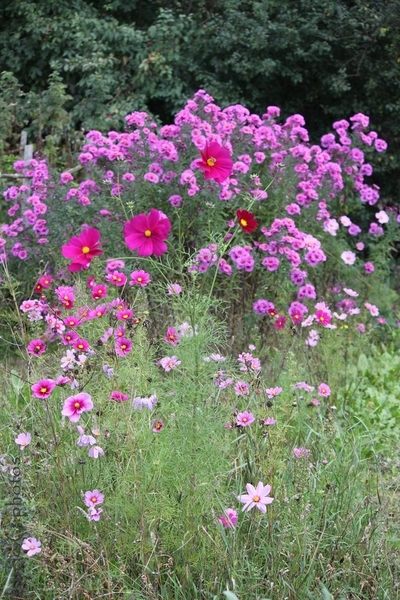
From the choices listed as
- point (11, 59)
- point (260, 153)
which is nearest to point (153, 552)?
point (260, 153)

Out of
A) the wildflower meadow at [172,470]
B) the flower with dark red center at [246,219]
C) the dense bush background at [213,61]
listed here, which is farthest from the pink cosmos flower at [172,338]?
the dense bush background at [213,61]

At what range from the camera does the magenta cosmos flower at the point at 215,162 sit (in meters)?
2.41

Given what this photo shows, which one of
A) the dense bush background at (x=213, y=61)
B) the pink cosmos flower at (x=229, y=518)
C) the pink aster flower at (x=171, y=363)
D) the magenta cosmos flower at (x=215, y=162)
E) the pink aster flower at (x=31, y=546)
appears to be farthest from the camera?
the dense bush background at (x=213, y=61)

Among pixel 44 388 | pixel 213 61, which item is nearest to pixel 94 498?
pixel 44 388

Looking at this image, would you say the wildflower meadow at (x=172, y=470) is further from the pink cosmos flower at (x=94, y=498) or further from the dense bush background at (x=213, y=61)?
the dense bush background at (x=213, y=61)

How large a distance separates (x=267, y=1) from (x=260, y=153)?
3393 millimetres

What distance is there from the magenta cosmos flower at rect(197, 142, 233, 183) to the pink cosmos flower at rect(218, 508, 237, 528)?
0.92 metres

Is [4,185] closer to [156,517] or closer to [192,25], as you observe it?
[192,25]

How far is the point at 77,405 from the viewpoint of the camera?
2.32m

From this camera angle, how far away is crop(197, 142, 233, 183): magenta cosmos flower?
2406 mm

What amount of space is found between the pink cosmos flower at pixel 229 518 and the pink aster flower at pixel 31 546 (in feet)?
1.61

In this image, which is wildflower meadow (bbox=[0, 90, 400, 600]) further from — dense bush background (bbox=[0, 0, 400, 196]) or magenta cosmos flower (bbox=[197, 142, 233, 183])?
dense bush background (bbox=[0, 0, 400, 196])

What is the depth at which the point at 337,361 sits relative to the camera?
14.1 ft

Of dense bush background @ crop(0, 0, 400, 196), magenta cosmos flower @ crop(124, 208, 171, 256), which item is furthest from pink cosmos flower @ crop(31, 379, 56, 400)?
dense bush background @ crop(0, 0, 400, 196)
